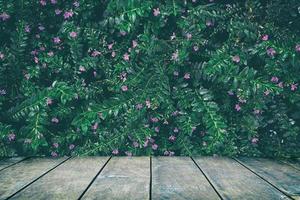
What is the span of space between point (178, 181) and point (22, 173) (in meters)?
0.97

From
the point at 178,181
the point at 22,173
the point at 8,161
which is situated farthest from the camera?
the point at 8,161

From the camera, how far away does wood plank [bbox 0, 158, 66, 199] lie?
5.74 feet

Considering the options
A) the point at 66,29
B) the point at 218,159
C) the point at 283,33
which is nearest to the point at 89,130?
the point at 66,29

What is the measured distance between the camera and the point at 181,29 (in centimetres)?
271

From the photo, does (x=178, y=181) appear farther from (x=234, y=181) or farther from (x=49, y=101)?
(x=49, y=101)

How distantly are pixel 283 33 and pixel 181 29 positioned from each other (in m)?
0.78

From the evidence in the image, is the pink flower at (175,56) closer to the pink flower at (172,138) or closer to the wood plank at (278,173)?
the pink flower at (172,138)

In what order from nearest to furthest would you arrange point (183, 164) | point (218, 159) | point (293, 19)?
point (183, 164)
point (218, 159)
point (293, 19)

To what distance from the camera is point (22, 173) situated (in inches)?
81.8

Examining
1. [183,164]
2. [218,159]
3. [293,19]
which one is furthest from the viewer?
[293,19]

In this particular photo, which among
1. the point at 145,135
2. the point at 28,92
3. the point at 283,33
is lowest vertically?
the point at 145,135

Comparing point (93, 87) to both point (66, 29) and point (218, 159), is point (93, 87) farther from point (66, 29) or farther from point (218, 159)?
point (218, 159)

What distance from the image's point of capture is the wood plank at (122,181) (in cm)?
163

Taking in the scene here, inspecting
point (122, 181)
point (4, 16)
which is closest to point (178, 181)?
point (122, 181)
